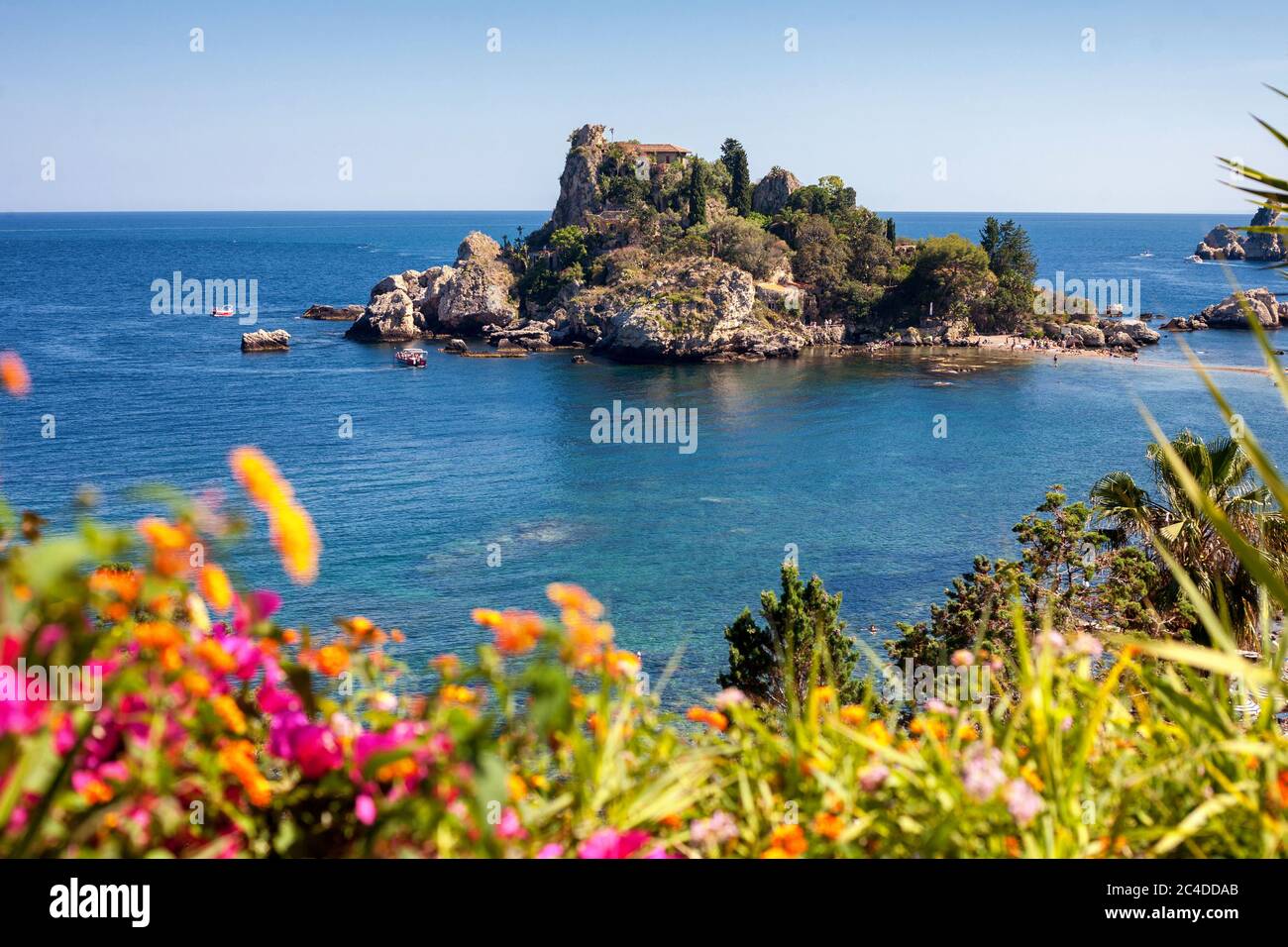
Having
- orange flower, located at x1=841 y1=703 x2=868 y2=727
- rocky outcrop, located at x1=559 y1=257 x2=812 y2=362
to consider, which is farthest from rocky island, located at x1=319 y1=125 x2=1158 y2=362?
orange flower, located at x1=841 y1=703 x2=868 y2=727

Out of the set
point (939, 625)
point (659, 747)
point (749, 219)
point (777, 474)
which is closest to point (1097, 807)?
point (659, 747)

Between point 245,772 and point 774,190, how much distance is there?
99946 mm

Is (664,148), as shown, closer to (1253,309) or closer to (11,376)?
(1253,309)

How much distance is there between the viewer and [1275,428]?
5184 centimetres

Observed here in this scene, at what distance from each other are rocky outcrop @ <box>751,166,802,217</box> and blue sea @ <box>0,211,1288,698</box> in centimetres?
2587

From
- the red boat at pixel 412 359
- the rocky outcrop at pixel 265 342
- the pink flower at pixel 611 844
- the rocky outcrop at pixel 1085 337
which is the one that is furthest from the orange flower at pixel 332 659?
the rocky outcrop at pixel 1085 337

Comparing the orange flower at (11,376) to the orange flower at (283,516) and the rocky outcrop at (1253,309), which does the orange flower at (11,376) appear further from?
the rocky outcrop at (1253,309)

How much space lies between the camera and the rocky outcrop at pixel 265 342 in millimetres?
78438

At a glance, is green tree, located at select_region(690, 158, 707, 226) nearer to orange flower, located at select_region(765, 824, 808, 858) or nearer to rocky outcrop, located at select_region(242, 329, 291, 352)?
rocky outcrop, located at select_region(242, 329, 291, 352)

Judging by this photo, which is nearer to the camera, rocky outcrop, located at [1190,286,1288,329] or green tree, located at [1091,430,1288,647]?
green tree, located at [1091,430,1288,647]

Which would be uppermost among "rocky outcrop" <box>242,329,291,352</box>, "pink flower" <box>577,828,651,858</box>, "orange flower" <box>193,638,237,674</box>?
"rocky outcrop" <box>242,329,291,352</box>

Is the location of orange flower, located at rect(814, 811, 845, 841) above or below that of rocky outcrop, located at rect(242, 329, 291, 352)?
below

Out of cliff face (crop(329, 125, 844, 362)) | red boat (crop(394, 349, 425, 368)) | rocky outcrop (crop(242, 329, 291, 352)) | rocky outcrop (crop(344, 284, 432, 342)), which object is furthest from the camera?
rocky outcrop (crop(344, 284, 432, 342))

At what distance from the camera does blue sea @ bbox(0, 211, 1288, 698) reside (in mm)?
32844
